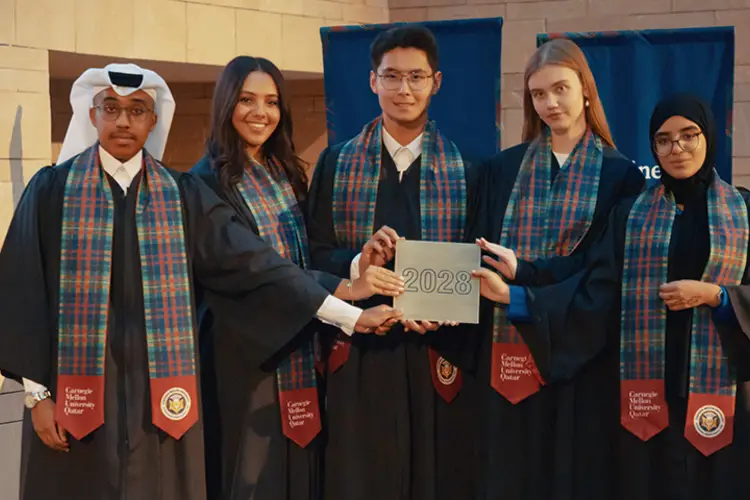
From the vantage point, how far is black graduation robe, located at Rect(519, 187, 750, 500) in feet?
11.8

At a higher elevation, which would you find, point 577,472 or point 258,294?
point 258,294

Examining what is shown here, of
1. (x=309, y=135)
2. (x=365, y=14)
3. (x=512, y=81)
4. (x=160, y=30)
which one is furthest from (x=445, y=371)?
(x=309, y=135)

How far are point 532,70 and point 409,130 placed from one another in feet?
1.64

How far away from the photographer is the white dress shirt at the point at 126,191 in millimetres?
3641

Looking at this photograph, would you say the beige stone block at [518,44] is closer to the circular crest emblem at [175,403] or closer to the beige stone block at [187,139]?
the beige stone block at [187,139]

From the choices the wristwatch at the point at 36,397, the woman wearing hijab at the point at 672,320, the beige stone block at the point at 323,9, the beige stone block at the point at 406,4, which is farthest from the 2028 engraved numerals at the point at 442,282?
the beige stone block at the point at 406,4

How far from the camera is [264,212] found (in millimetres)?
3959

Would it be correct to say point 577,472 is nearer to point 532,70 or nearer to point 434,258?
point 434,258

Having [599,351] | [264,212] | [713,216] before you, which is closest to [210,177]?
[264,212]

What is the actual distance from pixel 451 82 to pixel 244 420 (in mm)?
1817

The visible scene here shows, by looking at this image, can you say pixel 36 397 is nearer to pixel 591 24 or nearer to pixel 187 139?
pixel 187 139

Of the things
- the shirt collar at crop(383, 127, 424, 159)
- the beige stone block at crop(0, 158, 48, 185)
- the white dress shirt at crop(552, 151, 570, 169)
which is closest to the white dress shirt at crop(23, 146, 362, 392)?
the shirt collar at crop(383, 127, 424, 159)

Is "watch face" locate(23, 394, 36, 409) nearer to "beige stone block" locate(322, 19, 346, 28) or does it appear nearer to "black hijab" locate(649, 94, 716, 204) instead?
"black hijab" locate(649, 94, 716, 204)

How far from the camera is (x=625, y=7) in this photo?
688 cm
